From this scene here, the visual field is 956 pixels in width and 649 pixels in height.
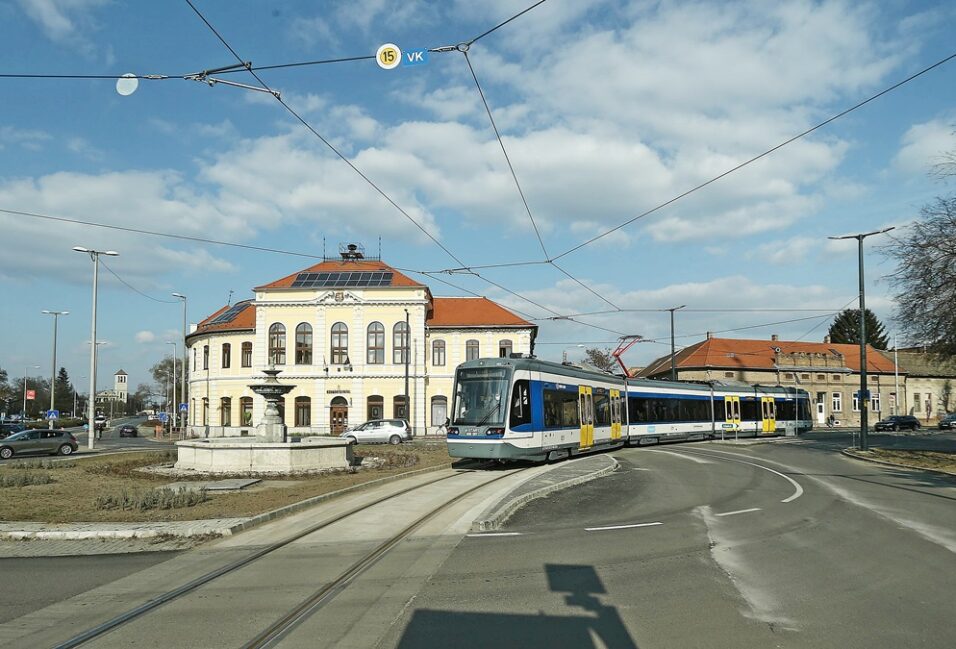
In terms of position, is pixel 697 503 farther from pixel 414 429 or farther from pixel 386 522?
pixel 414 429

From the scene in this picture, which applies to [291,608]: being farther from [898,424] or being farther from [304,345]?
[898,424]

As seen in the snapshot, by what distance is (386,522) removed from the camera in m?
12.0

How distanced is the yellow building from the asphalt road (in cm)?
4145

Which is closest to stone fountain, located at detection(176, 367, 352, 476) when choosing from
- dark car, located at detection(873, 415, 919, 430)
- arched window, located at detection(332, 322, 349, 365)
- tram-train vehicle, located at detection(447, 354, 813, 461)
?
tram-train vehicle, located at detection(447, 354, 813, 461)

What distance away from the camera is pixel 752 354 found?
254 feet

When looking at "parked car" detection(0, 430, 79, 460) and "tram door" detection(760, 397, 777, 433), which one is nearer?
"parked car" detection(0, 430, 79, 460)

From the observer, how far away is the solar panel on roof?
55.8 meters

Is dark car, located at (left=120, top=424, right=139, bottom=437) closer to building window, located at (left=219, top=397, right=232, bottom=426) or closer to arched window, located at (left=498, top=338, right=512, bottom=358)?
building window, located at (left=219, top=397, right=232, bottom=426)

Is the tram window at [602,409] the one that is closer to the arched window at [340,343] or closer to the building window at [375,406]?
the building window at [375,406]

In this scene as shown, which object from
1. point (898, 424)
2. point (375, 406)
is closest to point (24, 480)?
point (375, 406)

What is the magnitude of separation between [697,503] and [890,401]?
77605 millimetres

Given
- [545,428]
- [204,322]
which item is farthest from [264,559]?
[204,322]

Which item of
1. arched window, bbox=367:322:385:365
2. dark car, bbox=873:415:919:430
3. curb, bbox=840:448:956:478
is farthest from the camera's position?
dark car, bbox=873:415:919:430

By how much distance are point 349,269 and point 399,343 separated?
8.16 m
